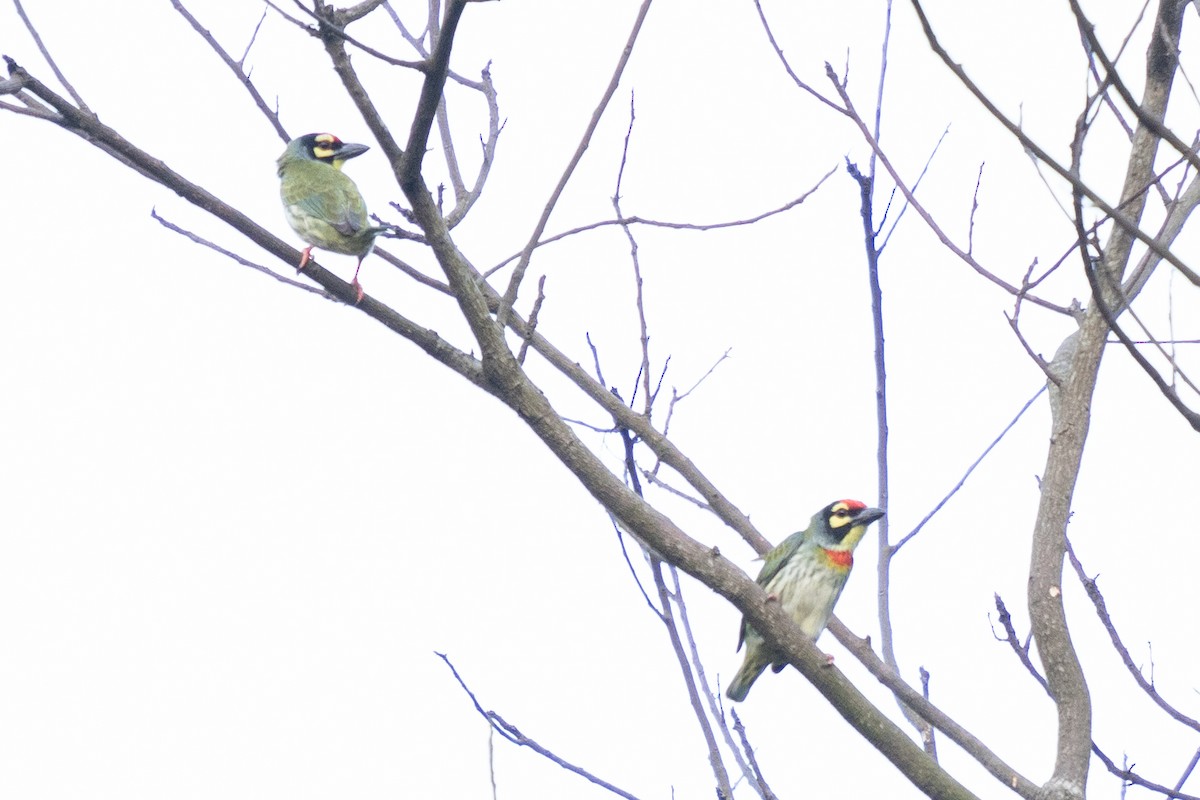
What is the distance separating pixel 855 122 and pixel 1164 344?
3.95 ft

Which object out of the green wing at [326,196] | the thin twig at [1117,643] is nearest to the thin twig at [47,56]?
the green wing at [326,196]

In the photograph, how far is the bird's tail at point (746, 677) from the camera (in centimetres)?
704

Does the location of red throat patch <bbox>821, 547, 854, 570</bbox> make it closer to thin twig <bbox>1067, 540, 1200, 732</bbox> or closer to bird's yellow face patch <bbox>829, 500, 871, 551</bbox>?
bird's yellow face patch <bbox>829, 500, 871, 551</bbox>

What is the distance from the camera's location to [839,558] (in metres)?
7.33

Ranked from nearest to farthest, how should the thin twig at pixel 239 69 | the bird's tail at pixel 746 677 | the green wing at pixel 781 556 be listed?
1. the thin twig at pixel 239 69
2. the bird's tail at pixel 746 677
3. the green wing at pixel 781 556

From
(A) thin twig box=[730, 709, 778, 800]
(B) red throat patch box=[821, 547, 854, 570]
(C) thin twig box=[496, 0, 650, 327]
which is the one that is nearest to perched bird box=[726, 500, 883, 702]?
(B) red throat patch box=[821, 547, 854, 570]

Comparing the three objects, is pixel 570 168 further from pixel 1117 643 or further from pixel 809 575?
pixel 809 575

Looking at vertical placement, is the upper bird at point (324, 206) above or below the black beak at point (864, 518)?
above

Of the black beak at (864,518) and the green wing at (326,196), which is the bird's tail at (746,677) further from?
the green wing at (326,196)

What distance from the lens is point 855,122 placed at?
13.9ft

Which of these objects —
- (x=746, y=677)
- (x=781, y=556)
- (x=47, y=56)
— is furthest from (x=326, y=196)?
(x=746, y=677)

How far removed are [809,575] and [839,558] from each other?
21cm

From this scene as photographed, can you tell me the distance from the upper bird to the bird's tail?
2.81m

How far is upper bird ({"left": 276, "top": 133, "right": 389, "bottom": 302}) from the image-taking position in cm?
617
